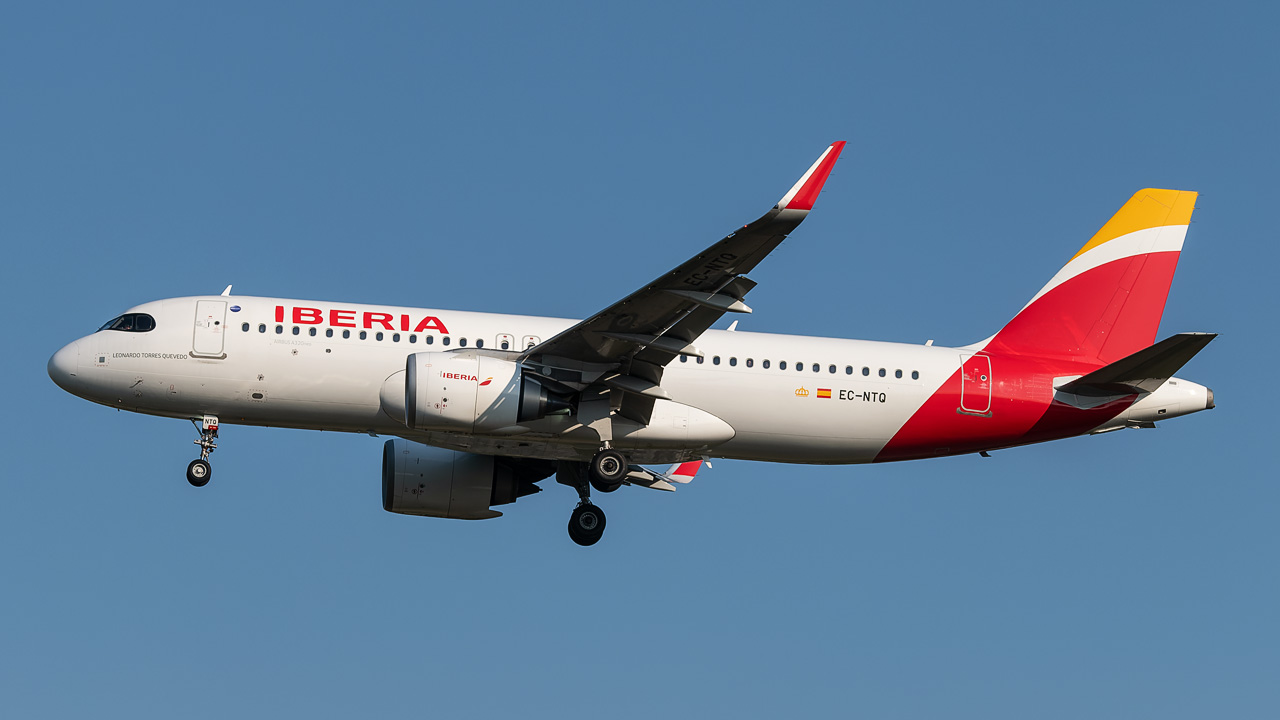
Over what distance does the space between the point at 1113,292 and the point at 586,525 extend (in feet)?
44.3

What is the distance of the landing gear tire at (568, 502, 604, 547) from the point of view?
32.5 meters

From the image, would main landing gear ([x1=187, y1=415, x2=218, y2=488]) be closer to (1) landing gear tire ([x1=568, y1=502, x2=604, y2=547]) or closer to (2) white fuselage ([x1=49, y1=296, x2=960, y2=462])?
(2) white fuselage ([x1=49, y1=296, x2=960, y2=462])

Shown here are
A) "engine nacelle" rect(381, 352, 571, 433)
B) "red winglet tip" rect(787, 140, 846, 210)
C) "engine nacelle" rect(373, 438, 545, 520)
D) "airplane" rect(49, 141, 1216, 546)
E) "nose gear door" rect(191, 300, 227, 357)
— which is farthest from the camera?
"engine nacelle" rect(373, 438, 545, 520)

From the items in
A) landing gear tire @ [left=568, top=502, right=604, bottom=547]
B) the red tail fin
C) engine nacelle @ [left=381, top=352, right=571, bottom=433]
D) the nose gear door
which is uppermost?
the red tail fin

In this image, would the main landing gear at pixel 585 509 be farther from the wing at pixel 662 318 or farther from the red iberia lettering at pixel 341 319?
the red iberia lettering at pixel 341 319

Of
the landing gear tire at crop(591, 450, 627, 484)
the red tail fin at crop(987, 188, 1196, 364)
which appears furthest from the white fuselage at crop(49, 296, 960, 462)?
the red tail fin at crop(987, 188, 1196, 364)

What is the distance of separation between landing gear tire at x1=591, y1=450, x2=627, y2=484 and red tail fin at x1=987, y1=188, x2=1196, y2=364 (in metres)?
9.19

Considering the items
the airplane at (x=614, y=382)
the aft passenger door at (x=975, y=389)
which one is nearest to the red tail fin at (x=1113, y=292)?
the airplane at (x=614, y=382)

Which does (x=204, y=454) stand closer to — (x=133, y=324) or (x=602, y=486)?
(x=133, y=324)

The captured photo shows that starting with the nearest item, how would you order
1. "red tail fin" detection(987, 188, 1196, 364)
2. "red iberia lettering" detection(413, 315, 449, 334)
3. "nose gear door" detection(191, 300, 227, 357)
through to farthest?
"nose gear door" detection(191, 300, 227, 357), "red iberia lettering" detection(413, 315, 449, 334), "red tail fin" detection(987, 188, 1196, 364)

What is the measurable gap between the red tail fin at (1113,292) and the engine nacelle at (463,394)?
36.7ft

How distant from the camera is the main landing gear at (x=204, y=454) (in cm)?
3022

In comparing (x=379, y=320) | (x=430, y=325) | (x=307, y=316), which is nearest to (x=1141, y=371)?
(x=430, y=325)

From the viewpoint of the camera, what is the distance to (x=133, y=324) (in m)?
30.4
